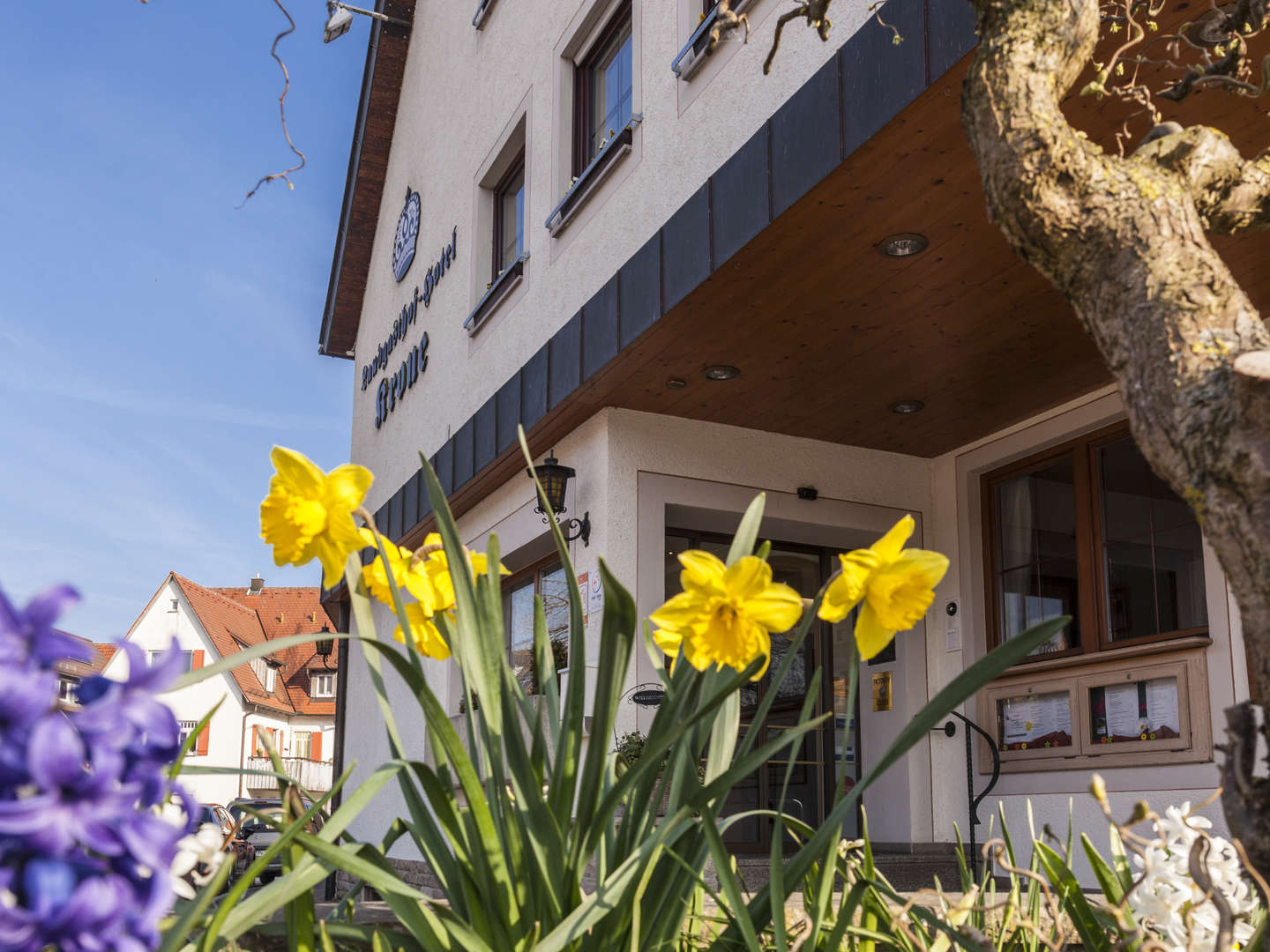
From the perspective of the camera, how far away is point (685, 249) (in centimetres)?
508

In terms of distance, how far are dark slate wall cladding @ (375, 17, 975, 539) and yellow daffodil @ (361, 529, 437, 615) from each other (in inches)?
96.9

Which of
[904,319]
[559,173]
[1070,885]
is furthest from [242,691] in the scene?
[1070,885]

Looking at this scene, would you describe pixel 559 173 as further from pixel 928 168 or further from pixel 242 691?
pixel 242 691

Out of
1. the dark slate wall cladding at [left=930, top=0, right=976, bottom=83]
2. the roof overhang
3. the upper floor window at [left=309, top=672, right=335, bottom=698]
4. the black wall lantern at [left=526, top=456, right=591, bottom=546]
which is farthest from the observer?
the upper floor window at [left=309, top=672, right=335, bottom=698]

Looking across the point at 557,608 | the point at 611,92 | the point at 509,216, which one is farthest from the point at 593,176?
the point at 557,608

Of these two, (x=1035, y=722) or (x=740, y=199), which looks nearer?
(x=740, y=199)

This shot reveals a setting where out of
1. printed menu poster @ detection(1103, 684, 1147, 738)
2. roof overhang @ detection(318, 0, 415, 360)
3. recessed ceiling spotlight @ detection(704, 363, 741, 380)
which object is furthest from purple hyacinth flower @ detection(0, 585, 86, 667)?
roof overhang @ detection(318, 0, 415, 360)

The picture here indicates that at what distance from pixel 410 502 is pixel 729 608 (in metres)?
8.45

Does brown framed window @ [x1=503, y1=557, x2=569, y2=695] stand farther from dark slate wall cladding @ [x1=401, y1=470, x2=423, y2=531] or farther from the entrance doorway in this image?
dark slate wall cladding @ [x1=401, y1=470, x2=423, y2=531]

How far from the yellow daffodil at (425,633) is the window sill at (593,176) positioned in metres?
5.07

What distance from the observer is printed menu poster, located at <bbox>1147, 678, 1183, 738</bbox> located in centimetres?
543

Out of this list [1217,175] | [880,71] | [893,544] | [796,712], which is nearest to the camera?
[893,544]

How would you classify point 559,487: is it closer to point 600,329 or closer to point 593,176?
point 600,329

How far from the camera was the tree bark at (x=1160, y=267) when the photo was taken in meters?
0.91
